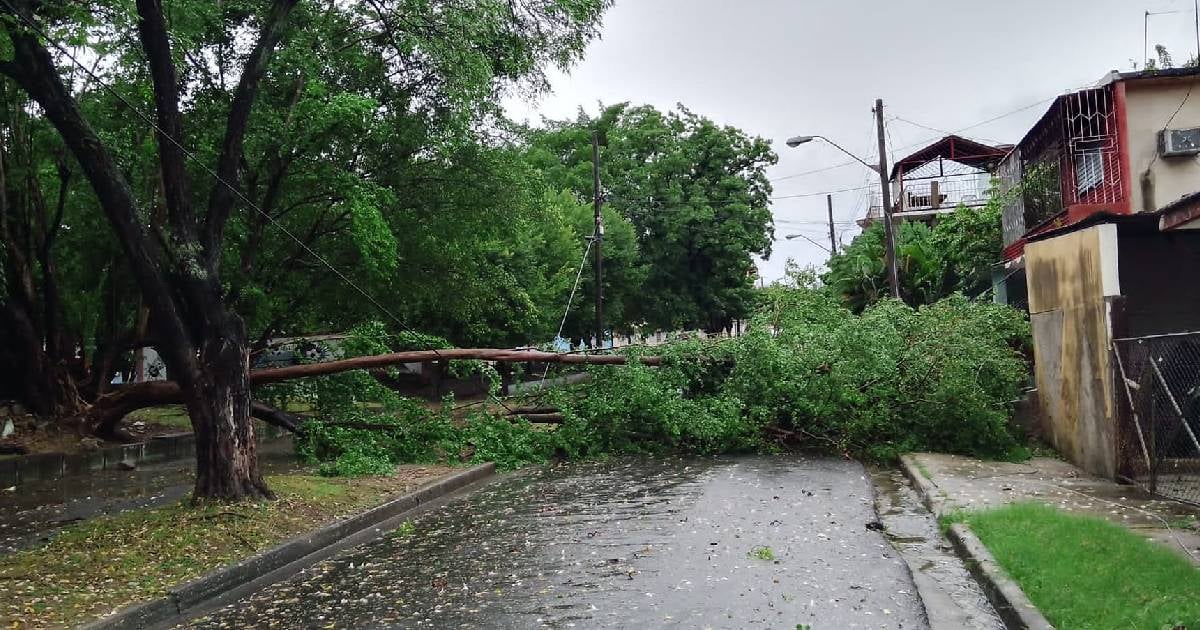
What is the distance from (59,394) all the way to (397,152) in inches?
306

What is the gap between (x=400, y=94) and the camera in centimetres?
1764

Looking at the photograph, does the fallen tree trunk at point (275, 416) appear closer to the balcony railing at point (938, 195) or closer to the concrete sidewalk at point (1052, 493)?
the concrete sidewalk at point (1052, 493)

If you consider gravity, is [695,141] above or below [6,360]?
above

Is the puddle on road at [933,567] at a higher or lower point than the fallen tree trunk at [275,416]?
lower

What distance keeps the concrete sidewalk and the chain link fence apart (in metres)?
0.33

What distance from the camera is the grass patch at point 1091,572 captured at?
5.50m

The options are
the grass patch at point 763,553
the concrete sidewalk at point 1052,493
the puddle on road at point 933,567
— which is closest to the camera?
the puddle on road at point 933,567

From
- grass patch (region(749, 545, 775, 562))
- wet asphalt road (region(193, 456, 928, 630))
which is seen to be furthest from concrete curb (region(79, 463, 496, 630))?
grass patch (region(749, 545, 775, 562))

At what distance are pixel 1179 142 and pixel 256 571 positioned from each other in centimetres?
1867

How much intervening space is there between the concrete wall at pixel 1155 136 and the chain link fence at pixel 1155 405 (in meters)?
9.31

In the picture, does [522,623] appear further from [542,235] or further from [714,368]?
[542,235]

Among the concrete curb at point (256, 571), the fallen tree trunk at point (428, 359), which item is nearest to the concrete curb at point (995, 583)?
the concrete curb at point (256, 571)

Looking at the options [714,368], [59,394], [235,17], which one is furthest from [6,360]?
[714,368]

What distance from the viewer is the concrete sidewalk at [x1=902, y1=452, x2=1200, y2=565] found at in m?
8.17
